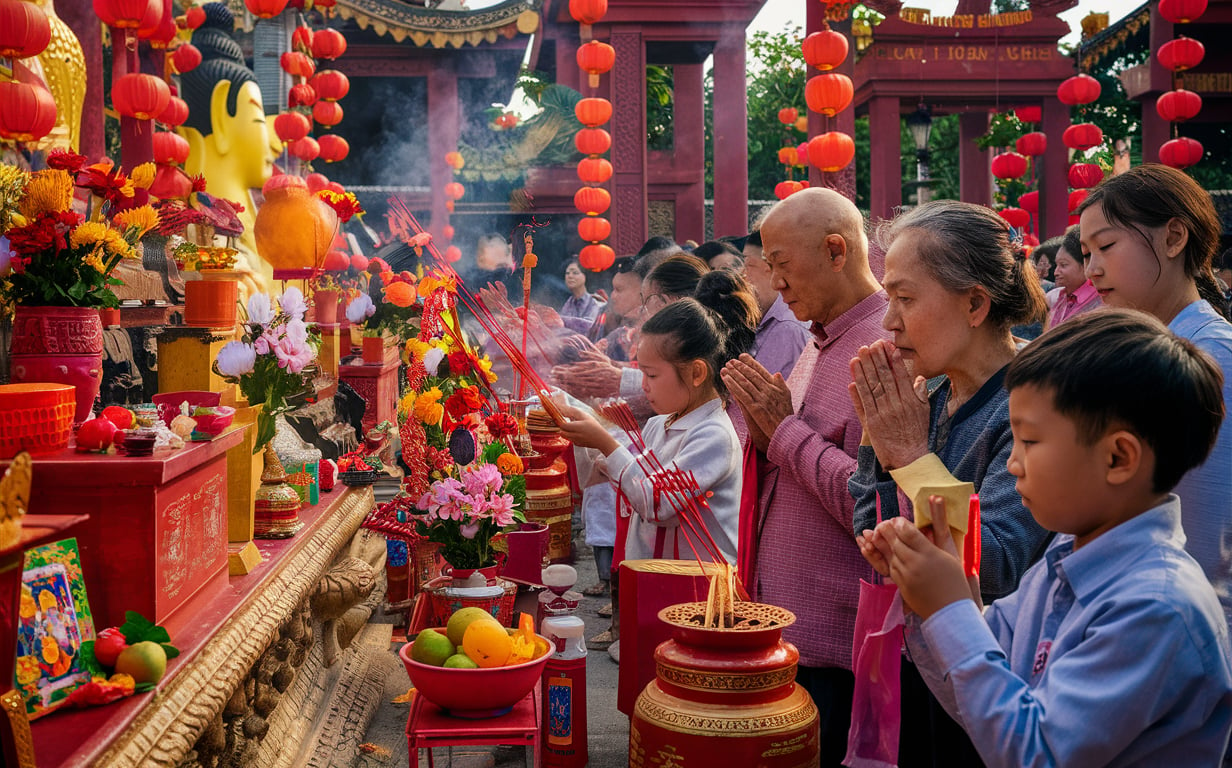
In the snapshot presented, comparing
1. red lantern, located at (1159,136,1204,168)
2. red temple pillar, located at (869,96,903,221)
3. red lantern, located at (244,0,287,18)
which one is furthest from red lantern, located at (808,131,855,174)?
red temple pillar, located at (869,96,903,221)

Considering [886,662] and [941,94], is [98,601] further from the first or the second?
[941,94]

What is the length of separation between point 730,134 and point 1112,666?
1095 cm

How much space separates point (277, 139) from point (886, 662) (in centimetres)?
855

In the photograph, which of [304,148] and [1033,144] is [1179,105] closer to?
[1033,144]

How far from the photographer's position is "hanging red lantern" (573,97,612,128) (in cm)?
924

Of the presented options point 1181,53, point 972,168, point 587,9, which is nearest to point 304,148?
point 587,9

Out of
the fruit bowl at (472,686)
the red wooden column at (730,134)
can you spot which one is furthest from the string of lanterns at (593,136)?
the fruit bowl at (472,686)

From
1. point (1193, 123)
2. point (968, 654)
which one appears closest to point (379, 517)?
point (968, 654)

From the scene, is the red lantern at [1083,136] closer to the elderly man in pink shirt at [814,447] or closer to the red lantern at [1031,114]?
the red lantern at [1031,114]

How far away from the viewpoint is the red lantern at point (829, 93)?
24.0 ft

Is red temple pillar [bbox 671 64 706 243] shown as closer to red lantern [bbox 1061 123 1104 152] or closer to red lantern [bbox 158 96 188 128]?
red lantern [bbox 1061 123 1104 152]

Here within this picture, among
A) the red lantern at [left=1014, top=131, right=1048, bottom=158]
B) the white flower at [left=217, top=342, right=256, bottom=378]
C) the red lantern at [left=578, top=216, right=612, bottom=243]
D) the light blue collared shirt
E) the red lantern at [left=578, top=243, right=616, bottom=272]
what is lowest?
the light blue collared shirt

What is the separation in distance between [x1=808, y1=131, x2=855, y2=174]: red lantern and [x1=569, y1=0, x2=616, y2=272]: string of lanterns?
2.19m

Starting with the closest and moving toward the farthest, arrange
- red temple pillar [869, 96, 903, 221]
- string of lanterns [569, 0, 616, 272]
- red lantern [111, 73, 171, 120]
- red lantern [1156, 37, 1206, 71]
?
1. red lantern [111, 73, 171, 120]
2. string of lanterns [569, 0, 616, 272]
3. red lantern [1156, 37, 1206, 71]
4. red temple pillar [869, 96, 903, 221]
